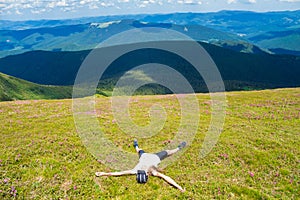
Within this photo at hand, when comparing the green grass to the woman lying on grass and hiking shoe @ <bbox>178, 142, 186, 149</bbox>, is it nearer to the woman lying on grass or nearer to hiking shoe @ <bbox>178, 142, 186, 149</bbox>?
the woman lying on grass

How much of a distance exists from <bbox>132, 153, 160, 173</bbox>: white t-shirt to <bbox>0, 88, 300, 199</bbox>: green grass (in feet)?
2.91

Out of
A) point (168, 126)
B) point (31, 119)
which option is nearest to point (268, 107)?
point (168, 126)

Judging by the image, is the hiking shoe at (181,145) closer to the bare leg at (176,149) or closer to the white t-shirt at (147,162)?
the bare leg at (176,149)

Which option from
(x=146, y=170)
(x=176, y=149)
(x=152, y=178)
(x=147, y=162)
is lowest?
(x=152, y=178)

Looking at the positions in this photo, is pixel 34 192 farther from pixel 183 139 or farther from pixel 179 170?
pixel 183 139

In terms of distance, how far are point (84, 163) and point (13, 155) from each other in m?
6.02

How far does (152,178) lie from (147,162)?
4.18 ft

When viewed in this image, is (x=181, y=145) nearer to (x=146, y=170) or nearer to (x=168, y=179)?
(x=168, y=179)

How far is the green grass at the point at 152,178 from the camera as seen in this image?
16.3 metres

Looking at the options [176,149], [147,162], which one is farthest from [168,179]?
[176,149]

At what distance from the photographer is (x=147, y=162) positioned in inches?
719

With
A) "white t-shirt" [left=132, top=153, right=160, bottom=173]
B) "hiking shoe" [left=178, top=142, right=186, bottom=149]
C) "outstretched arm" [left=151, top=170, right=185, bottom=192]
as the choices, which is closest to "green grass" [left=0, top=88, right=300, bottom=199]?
"outstretched arm" [left=151, top=170, right=185, bottom=192]

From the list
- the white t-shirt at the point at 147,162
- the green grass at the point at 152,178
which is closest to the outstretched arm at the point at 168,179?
the green grass at the point at 152,178

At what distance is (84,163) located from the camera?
1931cm
